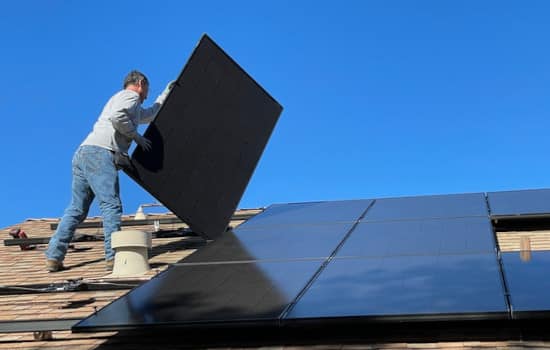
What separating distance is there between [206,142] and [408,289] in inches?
145

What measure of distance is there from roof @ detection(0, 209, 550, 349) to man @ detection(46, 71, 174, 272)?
0.37 m

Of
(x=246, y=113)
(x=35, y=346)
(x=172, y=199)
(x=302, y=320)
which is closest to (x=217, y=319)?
(x=302, y=320)

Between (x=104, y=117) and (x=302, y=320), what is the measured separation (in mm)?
4088

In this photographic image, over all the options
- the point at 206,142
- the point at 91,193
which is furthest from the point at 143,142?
the point at 91,193

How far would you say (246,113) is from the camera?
8.09m

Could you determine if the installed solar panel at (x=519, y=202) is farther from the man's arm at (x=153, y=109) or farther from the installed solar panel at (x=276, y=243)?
the man's arm at (x=153, y=109)

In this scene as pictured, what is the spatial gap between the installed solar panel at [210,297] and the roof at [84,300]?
0.23 m

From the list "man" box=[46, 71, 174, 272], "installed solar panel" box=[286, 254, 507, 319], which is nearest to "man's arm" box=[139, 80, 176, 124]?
"man" box=[46, 71, 174, 272]

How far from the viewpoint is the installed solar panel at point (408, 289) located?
149 inches

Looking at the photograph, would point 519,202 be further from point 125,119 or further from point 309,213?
point 125,119

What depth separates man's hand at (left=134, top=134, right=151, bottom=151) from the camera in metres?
6.69

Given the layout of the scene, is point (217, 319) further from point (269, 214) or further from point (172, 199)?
point (269, 214)

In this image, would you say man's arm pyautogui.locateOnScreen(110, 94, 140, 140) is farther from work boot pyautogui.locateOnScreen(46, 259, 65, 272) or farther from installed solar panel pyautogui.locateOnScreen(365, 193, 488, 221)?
installed solar panel pyautogui.locateOnScreen(365, 193, 488, 221)

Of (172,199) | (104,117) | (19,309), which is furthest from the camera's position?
(104,117)
